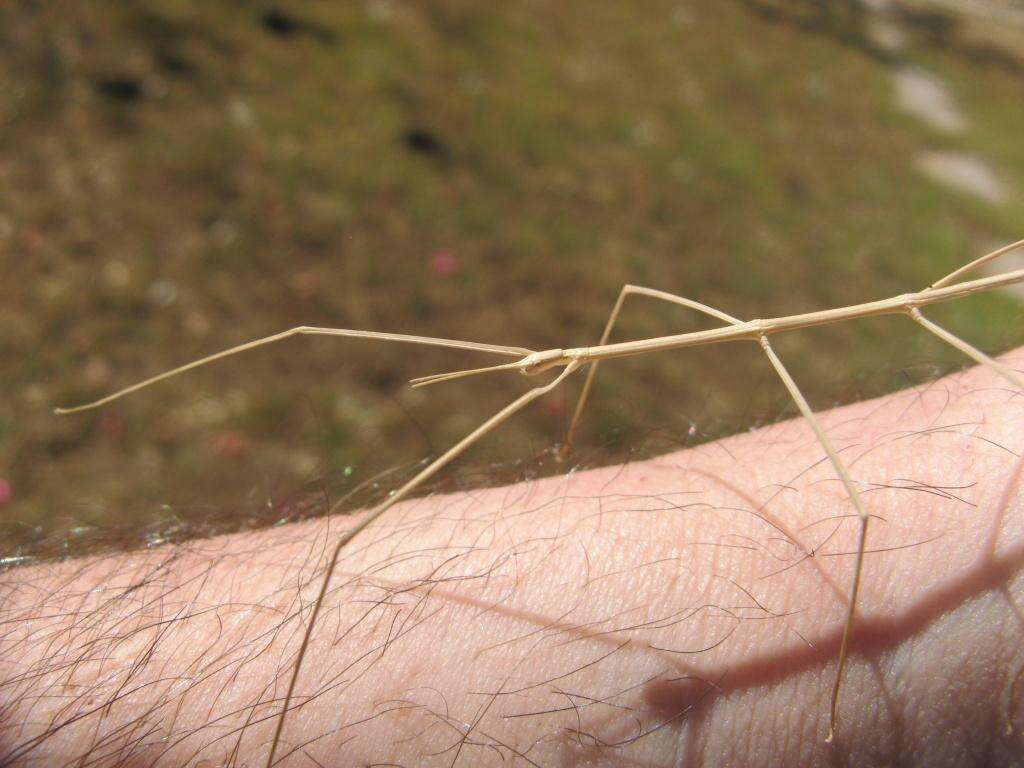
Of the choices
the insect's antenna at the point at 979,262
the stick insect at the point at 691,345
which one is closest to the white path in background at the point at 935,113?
the insect's antenna at the point at 979,262

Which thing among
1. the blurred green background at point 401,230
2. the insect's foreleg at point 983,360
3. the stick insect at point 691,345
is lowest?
the blurred green background at point 401,230

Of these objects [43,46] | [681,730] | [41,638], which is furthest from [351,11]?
[681,730]

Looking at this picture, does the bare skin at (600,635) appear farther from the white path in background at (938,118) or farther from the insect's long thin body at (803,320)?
the white path in background at (938,118)

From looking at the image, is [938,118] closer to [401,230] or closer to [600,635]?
[401,230]

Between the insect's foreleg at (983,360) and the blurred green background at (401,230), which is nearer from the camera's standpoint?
the insect's foreleg at (983,360)

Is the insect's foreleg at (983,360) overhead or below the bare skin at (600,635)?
overhead

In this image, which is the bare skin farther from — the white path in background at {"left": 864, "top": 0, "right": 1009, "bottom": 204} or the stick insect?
the white path in background at {"left": 864, "top": 0, "right": 1009, "bottom": 204}

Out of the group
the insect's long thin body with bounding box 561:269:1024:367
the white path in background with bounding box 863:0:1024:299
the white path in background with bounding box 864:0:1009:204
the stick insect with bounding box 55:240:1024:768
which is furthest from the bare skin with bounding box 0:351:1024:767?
the white path in background with bounding box 864:0:1009:204
